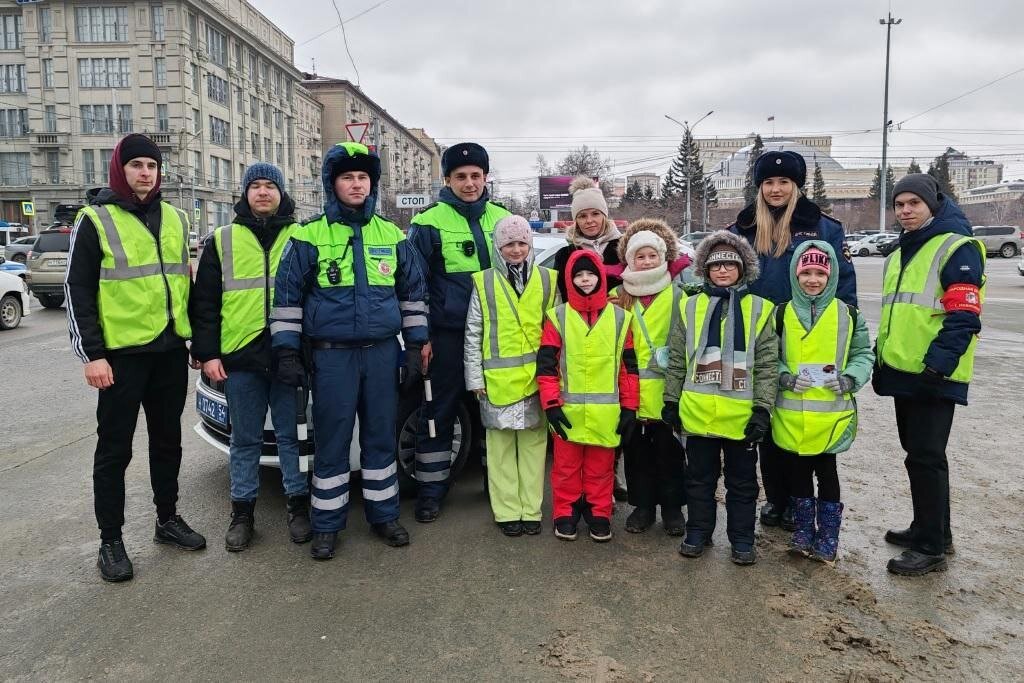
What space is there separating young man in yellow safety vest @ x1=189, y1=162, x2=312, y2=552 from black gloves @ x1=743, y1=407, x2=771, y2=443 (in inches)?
96.5

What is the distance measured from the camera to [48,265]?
53.7ft

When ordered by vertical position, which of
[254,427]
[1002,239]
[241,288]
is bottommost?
[254,427]

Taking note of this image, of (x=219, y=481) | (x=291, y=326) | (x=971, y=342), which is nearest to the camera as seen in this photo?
(x=971, y=342)

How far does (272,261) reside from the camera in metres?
3.88

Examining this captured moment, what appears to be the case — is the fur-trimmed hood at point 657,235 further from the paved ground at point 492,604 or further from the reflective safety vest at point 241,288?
the reflective safety vest at point 241,288

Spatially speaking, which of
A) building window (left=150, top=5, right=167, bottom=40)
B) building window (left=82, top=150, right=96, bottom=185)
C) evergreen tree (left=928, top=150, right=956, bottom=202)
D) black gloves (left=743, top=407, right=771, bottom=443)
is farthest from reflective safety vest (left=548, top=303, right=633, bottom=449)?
evergreen tree (left=928, top=150, right=956, bottom=202)

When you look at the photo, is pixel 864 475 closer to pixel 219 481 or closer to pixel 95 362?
pixel 219 481

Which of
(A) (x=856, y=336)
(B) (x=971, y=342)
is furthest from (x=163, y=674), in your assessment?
(B) (x=971, y=342)

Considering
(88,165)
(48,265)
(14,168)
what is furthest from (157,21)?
(48,265)

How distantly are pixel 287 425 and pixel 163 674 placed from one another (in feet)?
4.95

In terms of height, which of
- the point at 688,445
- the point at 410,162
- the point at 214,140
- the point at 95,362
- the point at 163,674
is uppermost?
the point at 410,162

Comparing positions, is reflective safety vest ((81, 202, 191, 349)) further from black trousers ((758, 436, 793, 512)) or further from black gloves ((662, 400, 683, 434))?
black trousers ((758, 436, 793, 512))

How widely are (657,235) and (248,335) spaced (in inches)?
95.8

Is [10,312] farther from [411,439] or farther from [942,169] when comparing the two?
[942,169]
